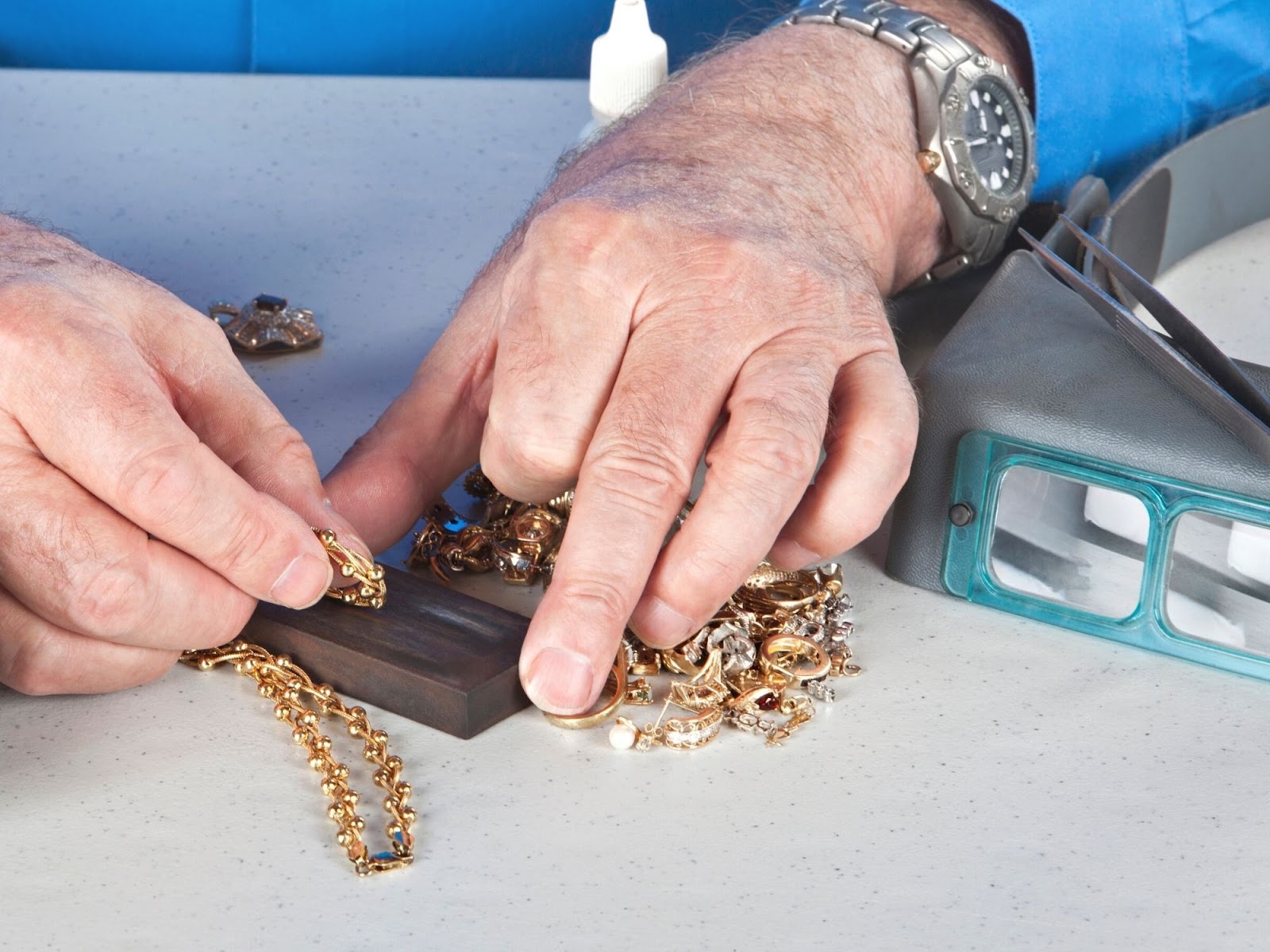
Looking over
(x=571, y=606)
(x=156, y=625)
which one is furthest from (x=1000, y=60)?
(x=156, y=625)

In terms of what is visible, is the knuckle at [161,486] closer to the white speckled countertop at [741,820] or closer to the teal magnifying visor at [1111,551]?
the white speckled countertop at [741,820]

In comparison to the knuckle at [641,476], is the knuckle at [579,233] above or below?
above

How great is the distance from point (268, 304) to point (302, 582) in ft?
1.25

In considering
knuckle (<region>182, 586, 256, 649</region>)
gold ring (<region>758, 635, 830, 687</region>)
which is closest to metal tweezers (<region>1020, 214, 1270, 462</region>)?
gold ring (<region>758, 635, 830, 687</region>)

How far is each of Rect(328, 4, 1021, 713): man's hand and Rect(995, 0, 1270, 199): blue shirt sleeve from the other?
0.25 m

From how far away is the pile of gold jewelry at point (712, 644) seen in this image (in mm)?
649

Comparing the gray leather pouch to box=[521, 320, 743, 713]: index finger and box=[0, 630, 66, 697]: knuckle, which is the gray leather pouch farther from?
box=[0, 630, 66, 697]: knuckle

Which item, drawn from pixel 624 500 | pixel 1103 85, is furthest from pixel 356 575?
pixel 1103 85

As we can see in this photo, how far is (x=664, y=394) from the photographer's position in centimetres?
69

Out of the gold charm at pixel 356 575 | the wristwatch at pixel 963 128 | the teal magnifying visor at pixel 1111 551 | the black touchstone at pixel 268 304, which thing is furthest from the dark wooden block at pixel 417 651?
the wristwatch at pixel 963 128

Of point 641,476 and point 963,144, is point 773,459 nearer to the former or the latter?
point 641,476

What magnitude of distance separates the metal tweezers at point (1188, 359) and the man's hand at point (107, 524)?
400mm

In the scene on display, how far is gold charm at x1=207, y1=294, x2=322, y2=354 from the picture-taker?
3.12 feet

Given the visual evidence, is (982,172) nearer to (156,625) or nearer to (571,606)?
(571,606)
